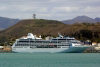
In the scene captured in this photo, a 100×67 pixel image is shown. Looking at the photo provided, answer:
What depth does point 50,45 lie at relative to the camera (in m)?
122

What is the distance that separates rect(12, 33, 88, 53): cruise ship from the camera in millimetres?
118688

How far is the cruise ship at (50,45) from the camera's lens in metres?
119
